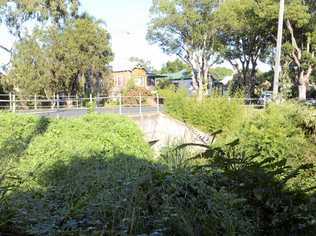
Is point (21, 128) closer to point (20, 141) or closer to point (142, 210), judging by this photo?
point (20, 141)

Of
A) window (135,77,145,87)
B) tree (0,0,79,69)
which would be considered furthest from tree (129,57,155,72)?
tree (0,0,79,69)

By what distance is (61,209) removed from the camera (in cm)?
405

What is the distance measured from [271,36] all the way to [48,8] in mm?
21248

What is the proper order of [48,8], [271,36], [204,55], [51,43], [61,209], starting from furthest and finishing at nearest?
[204,55] < [271,36] < [48,8] < [51,43] < [61,209]

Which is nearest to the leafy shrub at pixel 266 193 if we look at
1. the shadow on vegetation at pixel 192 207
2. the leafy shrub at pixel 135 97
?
the shadow on vegetation at pixel 192 207

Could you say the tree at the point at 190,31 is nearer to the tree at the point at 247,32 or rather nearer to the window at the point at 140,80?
the tree at the point at 247,32

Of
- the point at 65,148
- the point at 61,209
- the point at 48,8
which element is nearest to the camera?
the point at 61,209

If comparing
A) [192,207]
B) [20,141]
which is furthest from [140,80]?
[192,207]

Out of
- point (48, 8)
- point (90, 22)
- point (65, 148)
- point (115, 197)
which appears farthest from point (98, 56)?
point (115, 197)

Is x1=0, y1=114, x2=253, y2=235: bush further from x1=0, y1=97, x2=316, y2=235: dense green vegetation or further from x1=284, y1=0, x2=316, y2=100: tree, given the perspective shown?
x1=284, y1=0, x2=316, y2=100: tree

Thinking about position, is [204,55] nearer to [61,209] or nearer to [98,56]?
[98,56]

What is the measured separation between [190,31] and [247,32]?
669 cm

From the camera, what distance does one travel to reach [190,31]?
177 ft

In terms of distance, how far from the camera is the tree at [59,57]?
39031 millimetres
